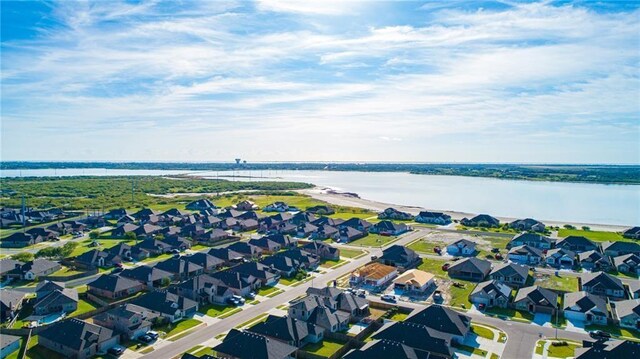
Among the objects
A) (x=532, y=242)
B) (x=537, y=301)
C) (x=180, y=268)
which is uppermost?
(x=532, y=242)

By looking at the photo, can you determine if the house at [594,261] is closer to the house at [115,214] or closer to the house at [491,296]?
the house at [491,296]

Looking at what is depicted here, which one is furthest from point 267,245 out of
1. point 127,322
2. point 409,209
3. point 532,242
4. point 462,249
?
point 409,209

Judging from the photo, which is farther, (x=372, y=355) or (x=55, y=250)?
(x=55, y=250)

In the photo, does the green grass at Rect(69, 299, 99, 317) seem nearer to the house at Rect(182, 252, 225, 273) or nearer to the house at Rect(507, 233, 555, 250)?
the house at Rect(182, 252, 225, 273)

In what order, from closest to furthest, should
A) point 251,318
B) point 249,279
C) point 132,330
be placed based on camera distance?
point 132,330, point 251,318, point 249,279

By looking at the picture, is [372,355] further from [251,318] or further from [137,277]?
[137,277]

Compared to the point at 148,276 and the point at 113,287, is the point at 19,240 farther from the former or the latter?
the point at 113,287

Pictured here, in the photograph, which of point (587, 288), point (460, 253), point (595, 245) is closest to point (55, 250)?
point (460, 253)

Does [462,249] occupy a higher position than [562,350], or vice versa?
[462,249]
